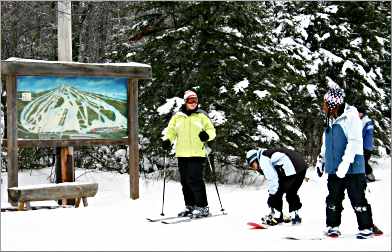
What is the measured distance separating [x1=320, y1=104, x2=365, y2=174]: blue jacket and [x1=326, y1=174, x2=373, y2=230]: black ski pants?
11 cm

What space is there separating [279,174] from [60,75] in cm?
432

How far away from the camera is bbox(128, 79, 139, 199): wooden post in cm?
1062

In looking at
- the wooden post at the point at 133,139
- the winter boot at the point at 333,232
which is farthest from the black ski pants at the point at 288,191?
the wooden post at the point at 133,139

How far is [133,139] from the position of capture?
10625mm

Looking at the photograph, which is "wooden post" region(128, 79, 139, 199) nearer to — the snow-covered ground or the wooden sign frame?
the wooden sign frame

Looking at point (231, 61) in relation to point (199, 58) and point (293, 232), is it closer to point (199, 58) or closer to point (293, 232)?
point (199, 58)

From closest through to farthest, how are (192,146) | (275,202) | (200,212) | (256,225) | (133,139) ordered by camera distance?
(256,225) < (275,202) < (200,212) < (192,146) < (133,139)

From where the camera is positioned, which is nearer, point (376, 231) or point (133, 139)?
point (376, 231)

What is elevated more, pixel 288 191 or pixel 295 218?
pixel 288 191

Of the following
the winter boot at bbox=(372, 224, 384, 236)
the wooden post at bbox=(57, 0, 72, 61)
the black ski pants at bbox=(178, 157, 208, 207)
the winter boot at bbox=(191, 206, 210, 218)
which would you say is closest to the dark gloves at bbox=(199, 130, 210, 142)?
the black ski pants at bbox=(178, 157, 208, 207)

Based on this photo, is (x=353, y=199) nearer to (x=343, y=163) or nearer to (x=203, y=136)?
(x=343, y=163)

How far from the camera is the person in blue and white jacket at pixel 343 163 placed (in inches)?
254

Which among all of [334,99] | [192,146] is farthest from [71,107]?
[334,99]

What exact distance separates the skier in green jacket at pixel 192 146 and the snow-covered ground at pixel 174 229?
0.42 m
